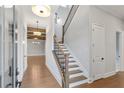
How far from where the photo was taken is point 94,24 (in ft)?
12.7

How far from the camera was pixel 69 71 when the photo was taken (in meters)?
3.83

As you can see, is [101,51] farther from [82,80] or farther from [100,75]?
[82,80]

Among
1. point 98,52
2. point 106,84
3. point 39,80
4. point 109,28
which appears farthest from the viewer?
point 109,28

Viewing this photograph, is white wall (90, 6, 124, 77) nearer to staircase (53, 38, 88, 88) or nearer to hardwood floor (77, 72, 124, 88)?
hardwood floor (77, 72, 124, 88)

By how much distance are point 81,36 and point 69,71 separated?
4.43 ft

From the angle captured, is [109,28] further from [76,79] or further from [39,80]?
[39,80]

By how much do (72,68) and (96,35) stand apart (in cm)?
146

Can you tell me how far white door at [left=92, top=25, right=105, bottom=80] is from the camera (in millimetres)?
3855

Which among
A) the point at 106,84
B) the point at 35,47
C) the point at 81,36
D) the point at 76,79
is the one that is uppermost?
the point at 81,36

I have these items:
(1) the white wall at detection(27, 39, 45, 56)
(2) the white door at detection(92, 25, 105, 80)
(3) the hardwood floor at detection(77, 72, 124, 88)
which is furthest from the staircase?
(1) the white wall at detection(27, 39, 45, 56)

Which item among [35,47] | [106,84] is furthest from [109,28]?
[35,47]

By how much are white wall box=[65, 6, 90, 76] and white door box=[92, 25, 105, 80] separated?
243 millimetres
